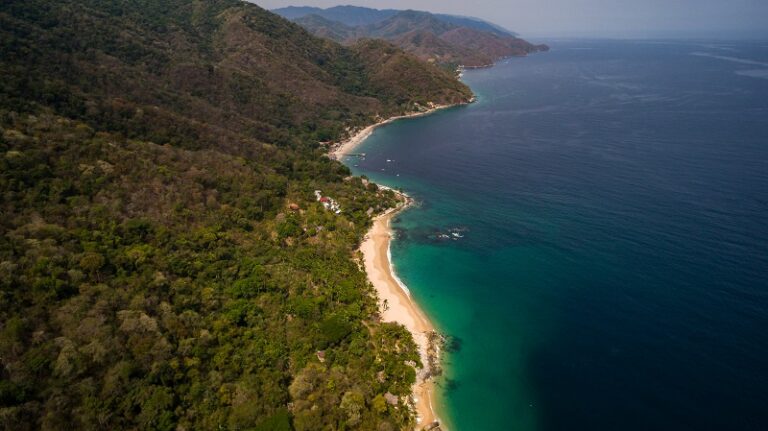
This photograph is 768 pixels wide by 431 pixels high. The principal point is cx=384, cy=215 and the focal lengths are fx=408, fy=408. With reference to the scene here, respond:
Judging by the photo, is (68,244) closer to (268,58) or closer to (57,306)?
(57,306)

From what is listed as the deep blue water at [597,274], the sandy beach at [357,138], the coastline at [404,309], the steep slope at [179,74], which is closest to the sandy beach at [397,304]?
the coastline at [404,309]

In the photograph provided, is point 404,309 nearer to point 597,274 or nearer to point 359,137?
point 597,274

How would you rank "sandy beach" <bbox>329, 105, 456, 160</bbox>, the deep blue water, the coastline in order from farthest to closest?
"sandy beach" <bbox>329, 105, 456, 160</bbox> < the coastline < the deep blue water

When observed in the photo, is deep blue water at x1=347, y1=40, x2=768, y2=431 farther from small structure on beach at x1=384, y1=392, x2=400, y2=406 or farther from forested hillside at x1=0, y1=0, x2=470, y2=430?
forested hillside at x1=0, y1=0, x2=470, y2=430

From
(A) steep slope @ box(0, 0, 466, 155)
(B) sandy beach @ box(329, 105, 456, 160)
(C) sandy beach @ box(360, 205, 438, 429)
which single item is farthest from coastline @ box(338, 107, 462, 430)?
(B) sandy beach @ box(329, 105, 456, 160)

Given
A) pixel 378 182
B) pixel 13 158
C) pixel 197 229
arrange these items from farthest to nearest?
pixel 378 182, pixel 197 229, pixel 13 158

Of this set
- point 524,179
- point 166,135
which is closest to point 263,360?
point 166,135
